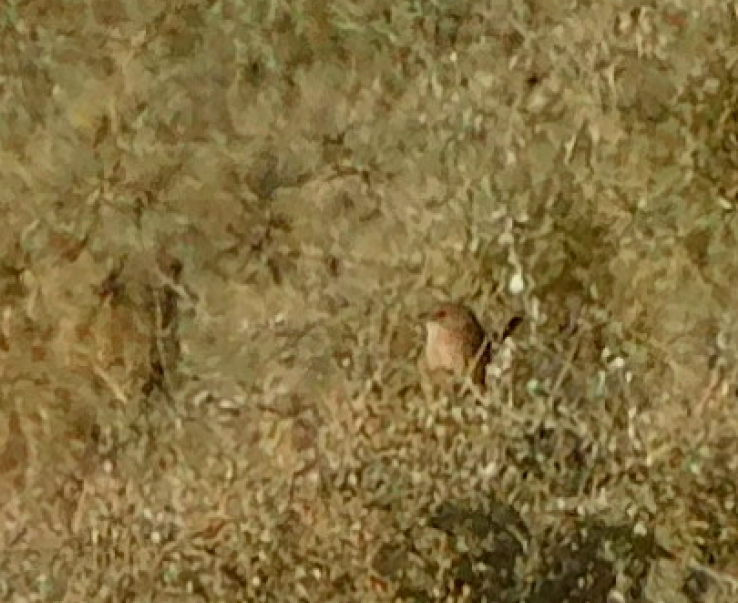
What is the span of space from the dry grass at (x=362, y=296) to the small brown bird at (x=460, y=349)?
13 millimetres

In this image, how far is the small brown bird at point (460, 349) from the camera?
50.1 inches

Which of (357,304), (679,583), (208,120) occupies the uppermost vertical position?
(208,120)

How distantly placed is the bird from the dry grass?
1 centimetres

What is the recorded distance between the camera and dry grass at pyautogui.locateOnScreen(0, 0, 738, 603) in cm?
126

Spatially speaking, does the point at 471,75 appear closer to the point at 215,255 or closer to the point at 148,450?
the point at 215,255

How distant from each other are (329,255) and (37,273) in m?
0.22

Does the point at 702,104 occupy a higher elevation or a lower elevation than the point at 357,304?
higher

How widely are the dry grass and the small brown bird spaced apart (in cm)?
1

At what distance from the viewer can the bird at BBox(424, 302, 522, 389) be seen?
127 centimetres

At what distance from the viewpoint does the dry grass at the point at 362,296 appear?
1.26 m

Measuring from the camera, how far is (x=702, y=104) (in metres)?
1.27

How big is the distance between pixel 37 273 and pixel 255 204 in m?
0.18

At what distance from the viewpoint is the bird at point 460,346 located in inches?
50.1

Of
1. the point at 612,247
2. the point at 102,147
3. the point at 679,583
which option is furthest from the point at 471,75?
the point at 679,583
